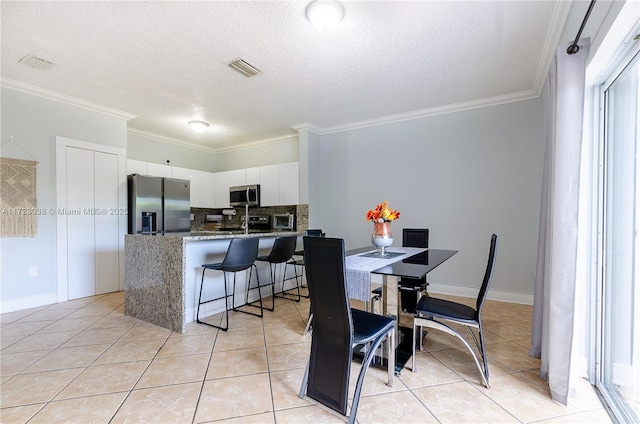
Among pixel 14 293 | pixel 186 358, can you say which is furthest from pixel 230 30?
pixel 14 293

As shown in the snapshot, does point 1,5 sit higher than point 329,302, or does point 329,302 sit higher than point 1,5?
point 1,5

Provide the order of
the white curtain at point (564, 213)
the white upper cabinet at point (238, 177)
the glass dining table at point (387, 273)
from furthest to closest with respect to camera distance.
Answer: the white upper cabinet at point (238, 177) < the glass dining table at point (387, 273) < the white curtain at point (564, 213)

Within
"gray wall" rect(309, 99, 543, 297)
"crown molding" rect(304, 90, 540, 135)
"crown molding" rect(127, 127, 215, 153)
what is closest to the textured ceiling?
"crown molding" rect(304, 90, 540, 135)

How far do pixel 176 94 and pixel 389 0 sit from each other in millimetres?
2675

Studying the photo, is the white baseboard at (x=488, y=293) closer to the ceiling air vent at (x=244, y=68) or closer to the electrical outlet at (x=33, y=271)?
the ceiling air vent at (x=244, y=68)

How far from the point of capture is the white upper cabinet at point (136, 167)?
4.44 m

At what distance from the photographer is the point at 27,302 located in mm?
3291

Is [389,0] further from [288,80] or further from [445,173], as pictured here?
[445,173]

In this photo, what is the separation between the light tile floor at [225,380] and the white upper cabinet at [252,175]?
3070 millimetres

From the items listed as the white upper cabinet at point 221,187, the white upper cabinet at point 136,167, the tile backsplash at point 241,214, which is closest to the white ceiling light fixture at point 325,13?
the tile backsplash at point 241,214

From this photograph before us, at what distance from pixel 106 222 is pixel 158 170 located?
1220 millimetres

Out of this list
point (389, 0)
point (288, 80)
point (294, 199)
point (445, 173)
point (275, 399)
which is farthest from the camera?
point (294, 199)

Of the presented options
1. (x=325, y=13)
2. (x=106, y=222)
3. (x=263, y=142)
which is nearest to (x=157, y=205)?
(x=106, y=222)

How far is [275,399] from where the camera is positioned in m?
1.65
